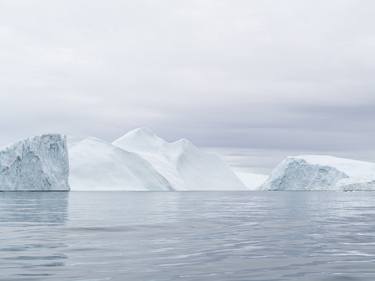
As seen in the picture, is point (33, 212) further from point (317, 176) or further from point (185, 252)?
point (317, 176)

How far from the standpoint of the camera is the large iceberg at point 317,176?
164750mm

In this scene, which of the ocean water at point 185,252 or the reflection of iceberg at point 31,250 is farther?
the reflection of iceberg at point 31,250

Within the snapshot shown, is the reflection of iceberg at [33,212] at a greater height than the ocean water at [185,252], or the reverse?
the ocean water at [185,252]

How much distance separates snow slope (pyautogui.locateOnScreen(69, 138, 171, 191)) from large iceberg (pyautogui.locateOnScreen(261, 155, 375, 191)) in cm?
3455

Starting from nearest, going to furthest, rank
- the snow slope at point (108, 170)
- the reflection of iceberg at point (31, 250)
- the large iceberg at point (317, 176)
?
the reflection of iceberg at point (31, 250) → the snow slope at point (108, 170) → the large iceberg at point (317, 176)

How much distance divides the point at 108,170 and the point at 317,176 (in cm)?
5934

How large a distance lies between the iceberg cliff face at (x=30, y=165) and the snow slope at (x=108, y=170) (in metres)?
44.4

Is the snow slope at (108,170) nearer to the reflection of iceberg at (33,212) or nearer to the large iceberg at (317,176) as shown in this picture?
the large iceberg at (317,176)

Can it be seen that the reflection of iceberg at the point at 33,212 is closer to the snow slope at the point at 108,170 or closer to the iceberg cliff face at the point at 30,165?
the iceberg cliff face at the point at 30,165

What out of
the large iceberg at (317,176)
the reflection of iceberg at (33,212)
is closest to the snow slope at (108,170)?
the large iceberg at (317,176)

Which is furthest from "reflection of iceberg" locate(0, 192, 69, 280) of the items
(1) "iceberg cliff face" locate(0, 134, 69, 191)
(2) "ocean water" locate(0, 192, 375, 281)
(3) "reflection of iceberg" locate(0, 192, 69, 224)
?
(1) "iceberg cliff face" locate(0, 134, 69, 191)

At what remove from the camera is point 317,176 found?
168m

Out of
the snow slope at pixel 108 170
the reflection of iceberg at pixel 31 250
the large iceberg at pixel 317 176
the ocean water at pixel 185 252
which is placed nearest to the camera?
the ocean water at pixel 185 252

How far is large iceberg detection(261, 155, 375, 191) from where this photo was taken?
16475cm
